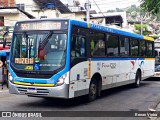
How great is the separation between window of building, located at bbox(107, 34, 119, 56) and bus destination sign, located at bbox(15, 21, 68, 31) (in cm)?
345

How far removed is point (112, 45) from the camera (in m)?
13.8

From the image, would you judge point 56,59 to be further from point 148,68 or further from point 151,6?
point 148,68

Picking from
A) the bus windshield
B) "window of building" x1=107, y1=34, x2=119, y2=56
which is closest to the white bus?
the bus windshield

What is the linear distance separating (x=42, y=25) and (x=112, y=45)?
415 cm

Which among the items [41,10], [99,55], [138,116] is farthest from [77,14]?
[138,116]

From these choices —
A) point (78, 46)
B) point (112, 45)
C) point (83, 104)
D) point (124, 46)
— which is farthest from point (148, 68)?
point (78, 46)

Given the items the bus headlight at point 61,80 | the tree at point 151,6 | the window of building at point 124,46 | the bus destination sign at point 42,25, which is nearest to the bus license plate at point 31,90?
the bus headlight at point 61,80

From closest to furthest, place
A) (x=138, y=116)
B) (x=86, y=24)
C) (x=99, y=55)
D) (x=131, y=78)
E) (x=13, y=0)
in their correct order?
(x=138, y=116) → (x=86, y=24) → (x=99, y=55) → (x=131, y=78) → (x=13, y=0)

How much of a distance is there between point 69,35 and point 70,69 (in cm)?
108

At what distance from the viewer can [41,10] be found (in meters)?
42.1

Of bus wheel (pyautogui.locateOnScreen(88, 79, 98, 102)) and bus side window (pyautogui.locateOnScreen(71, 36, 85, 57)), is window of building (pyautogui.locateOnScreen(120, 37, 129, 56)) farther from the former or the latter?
bus side window (pyautogui.locateOnScreen(71, 36, 85, 57))

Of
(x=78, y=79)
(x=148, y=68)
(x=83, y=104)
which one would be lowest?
(x=83, y=104)

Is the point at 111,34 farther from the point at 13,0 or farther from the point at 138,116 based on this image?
the point at 13,0

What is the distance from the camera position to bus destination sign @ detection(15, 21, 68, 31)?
10430 millimetres
